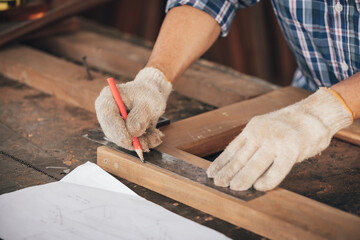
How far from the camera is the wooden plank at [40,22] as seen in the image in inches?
98.2

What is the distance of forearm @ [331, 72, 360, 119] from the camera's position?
4.69 ft

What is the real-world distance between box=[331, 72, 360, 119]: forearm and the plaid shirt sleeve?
2.17ft

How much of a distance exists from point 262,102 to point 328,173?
494 millimetres

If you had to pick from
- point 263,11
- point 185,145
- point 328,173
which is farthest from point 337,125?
point 263,11

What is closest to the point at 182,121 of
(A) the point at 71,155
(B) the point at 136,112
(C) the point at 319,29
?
(B) the point at 136,112

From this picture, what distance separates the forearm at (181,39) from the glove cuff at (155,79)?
0.04m

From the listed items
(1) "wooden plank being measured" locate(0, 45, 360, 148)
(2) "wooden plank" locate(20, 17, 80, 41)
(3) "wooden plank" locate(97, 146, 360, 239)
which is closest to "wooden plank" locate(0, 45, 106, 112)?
A: (1) "wooden plank being measured" locate(0, 45, 360, 148)

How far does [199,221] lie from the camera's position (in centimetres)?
128

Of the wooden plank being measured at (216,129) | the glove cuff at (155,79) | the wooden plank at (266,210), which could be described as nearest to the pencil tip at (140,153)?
the wooden plank at (266,210)

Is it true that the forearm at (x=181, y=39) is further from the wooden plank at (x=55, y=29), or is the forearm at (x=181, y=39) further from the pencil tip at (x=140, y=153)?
the wooden plank at (x=55, y=29)

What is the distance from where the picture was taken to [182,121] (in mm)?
1770

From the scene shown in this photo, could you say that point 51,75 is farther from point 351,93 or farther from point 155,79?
point 351,93

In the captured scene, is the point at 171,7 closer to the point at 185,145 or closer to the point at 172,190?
the point at 185,145

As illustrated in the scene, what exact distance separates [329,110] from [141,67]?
3.64 ft
